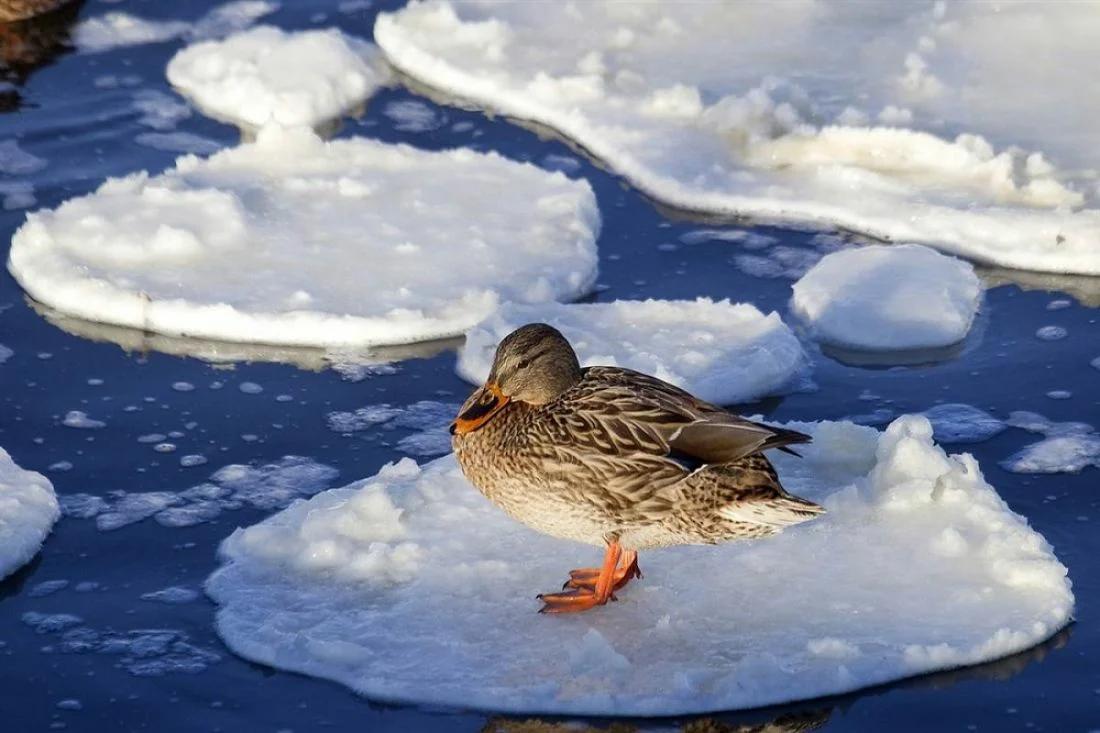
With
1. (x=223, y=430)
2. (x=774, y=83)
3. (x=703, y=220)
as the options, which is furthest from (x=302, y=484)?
(x=774, y=83)

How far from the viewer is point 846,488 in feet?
16.3

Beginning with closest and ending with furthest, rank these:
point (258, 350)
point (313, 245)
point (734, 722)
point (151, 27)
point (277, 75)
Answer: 1. point (734, 722)
2. point (258, 350)
3. point (313, 245)
4. point (277, 75)
5. point (151, 27)

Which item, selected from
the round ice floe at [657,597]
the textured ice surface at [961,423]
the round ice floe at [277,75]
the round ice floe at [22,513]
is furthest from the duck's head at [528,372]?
the round ice floe at [277,75]

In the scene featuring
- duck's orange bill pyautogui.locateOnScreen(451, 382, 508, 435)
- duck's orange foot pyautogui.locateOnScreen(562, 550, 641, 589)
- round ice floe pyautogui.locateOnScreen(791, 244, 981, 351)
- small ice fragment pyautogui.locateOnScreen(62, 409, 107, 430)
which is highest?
duck's orange bill pyautogui.locateOnScreen(451, 382, 508, 435)

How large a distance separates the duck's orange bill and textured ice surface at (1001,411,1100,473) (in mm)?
1571

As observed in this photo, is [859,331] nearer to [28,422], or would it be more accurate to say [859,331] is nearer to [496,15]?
[28,422]

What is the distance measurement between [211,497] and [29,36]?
15.1 feet

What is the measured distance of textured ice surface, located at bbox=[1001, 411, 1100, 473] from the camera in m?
5.20

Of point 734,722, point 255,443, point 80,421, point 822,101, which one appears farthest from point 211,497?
point 822,101

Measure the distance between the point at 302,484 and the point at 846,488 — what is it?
5.17 ft

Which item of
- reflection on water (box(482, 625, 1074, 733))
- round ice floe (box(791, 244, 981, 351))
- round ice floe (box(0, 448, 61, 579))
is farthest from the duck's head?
round ice floe (box(791, 244, 981, 351))

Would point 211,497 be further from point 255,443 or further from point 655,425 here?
point 655,425

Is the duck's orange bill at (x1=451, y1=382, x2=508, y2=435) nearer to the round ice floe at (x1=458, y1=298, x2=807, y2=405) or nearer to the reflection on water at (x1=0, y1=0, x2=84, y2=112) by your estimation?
the round ice floe at (x1=458, y1=298, x2=807, y2=405)

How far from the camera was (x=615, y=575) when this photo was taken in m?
4.65
